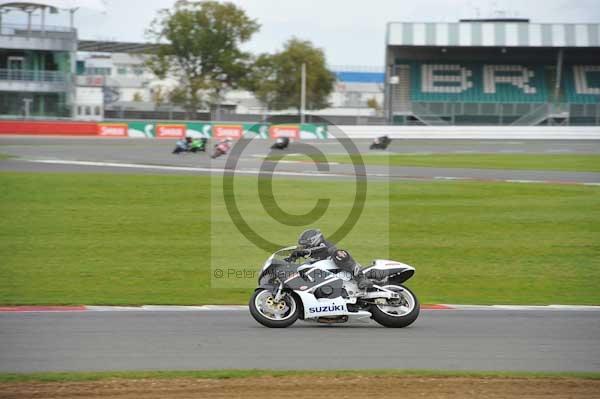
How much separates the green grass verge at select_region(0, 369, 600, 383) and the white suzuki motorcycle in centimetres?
219

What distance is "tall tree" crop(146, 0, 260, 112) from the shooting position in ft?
238

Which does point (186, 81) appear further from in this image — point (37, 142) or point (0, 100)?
point (37, 142)

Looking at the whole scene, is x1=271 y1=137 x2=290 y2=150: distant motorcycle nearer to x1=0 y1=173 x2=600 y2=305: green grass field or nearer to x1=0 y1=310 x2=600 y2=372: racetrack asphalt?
x1=0 y1=173 x2=600 y2=305: green grass field

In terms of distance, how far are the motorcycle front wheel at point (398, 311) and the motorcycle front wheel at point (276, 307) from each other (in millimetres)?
1048

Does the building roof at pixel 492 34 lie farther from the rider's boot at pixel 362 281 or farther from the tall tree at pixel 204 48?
the rider's boot at pixel 362 281

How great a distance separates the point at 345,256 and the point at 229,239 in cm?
838

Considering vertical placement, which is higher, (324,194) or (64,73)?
(64,73)

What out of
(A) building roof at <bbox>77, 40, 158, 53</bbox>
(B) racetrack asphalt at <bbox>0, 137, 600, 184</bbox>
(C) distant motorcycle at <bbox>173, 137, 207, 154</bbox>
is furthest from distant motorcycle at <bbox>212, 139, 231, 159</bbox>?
(A) building roof at <bbox>77, 40, 158, 53</bbox>

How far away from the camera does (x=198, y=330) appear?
403 inches

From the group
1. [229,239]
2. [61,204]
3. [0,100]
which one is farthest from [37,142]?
[229,239]

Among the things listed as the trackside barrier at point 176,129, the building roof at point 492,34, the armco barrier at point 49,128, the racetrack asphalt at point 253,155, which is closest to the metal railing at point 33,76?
the armco barrier at point 49,128

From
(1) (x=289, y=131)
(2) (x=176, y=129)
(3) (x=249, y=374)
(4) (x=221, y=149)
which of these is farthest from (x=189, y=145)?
(3) (x=249, y=374)

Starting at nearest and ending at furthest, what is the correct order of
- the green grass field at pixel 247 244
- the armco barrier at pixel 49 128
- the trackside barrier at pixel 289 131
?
the green grass field at pixel 247 244
the armco barrier at pixel 49 128
the trackside barrier at pixel 289 131

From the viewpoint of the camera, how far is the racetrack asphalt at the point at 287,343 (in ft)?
28.2
